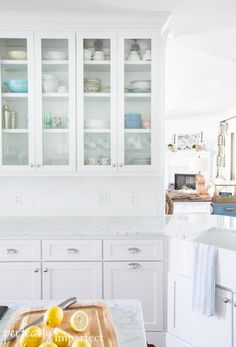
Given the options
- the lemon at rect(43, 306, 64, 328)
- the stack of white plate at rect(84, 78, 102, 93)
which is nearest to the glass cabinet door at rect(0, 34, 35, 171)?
the stack of white plate at rect(84, 78, 102, 93)

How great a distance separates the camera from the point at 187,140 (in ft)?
30.1

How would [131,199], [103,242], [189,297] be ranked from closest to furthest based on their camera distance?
[189,297]
[103,242]
[131,199]

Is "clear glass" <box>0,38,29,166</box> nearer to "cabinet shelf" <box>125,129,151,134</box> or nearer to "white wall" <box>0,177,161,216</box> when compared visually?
"white wall" <box>0,177,161,216</box>

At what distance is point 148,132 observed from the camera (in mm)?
2656

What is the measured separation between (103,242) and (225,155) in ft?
20.2

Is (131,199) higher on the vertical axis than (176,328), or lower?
higher

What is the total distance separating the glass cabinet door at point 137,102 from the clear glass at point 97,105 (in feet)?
0.35

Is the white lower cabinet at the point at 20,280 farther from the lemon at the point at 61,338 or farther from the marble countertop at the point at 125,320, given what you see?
the lemon at the point at 61,338

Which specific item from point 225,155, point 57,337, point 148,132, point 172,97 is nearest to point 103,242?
point 148,132

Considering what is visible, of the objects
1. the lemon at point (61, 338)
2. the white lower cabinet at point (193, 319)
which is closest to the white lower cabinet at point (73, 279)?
the white lower cabinet at point (193, 319)

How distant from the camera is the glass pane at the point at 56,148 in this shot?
2.63 metres

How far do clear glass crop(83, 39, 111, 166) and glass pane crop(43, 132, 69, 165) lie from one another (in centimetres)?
16

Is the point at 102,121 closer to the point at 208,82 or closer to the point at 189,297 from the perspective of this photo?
the point at 189,297

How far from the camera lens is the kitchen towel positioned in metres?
1.90
